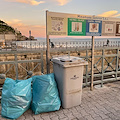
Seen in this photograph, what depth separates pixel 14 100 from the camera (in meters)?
2.41

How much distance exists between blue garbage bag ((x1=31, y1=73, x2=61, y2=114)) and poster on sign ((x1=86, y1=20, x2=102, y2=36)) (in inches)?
75.6

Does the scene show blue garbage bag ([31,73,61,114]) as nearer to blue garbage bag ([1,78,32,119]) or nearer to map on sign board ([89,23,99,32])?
blue garbage bag ([1,78,32,119])

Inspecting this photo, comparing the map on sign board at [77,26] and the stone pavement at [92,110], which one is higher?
the map on sign board at [77,26]

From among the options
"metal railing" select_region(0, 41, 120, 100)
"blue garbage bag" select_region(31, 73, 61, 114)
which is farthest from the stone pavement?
"metal railing" select_region(0, 41, 120, 100)

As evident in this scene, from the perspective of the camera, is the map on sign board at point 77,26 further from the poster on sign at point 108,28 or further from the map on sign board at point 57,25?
the poster on sign at point 108,28

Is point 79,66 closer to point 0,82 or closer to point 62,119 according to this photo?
point 62,119

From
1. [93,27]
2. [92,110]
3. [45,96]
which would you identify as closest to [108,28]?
[93,27]

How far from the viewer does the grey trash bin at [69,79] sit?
106 inches

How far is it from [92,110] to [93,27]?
2385 mm

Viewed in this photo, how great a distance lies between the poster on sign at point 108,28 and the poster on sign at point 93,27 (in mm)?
174

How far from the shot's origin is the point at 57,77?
2.93 meters

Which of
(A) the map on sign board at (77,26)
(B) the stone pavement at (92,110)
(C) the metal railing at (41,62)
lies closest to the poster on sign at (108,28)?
(C) the metal railing at (41,62)

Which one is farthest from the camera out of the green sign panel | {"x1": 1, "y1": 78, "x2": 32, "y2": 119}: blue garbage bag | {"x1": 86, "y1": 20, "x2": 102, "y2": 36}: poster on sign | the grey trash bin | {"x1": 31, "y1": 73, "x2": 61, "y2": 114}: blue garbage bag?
{"x1": 86, "y1": 20, "x2": 102, "y2": 36}: poster on sign

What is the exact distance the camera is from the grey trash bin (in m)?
2.69
